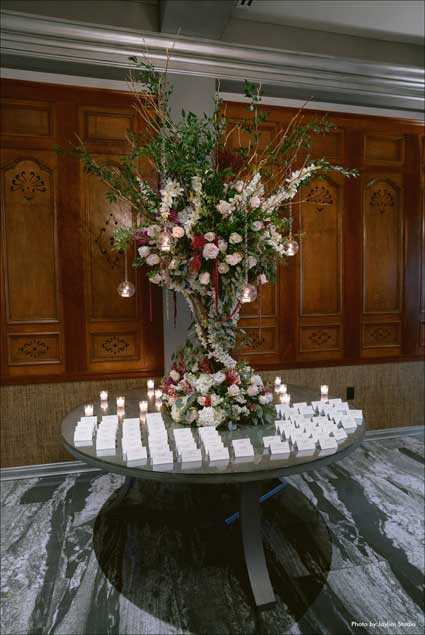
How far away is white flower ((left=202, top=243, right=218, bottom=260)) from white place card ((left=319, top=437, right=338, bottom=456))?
941mm

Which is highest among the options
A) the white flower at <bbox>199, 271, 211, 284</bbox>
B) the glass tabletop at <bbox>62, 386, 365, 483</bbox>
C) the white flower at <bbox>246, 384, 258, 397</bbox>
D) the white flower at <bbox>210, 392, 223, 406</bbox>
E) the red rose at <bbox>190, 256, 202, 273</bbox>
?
the red rose at <bbox>190, 256, 202, 273</bbox>

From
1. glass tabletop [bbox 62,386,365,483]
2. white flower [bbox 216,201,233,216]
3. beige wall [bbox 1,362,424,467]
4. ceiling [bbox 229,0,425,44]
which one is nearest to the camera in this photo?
glass tabletop [bbox 62,386,365,483]

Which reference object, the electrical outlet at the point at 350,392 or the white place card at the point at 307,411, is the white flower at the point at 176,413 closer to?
the white place card at the point at 307,411

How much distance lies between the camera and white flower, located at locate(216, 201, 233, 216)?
1919mm

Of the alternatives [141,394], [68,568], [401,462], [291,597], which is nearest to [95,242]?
[141,394]

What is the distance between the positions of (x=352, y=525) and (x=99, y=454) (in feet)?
4.92

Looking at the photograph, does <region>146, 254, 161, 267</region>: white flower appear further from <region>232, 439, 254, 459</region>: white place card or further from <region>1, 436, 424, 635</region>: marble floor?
<region>1, 436, 424, 635</region>: marble floor

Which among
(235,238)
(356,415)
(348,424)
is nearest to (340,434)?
(348,424)

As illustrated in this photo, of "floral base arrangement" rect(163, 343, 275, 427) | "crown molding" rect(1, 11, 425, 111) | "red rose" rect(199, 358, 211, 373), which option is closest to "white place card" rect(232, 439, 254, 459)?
"floral base arrangement" rect(163, 343, 275, 427)

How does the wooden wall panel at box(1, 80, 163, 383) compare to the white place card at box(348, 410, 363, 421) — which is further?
the wooden wall panel at box(1, 80, 163, 383)

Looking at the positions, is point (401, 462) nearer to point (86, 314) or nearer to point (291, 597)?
point (291, 597)

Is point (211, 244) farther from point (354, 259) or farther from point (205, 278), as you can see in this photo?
point (354, 259)

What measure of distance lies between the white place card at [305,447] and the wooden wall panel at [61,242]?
5.64ft

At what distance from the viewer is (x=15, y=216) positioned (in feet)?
9.40
